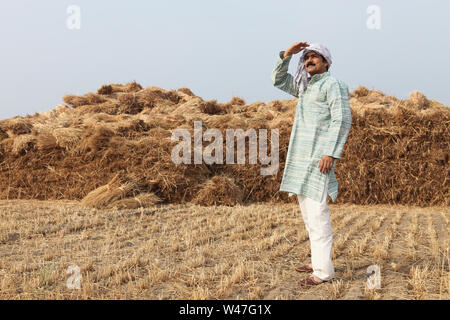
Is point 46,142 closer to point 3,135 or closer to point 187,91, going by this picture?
point 3,135

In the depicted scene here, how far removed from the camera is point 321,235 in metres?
3.14

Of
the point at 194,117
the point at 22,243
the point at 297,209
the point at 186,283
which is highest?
A: the point at 194,117

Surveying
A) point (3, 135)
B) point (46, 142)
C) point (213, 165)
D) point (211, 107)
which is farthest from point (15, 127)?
point (213, 165)

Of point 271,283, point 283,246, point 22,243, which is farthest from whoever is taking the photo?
point 22,243

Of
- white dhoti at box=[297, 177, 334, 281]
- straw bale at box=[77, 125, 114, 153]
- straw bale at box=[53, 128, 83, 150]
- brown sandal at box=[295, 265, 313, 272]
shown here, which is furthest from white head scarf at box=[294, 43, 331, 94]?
straw bale at box=[53, 128, 83, 150]

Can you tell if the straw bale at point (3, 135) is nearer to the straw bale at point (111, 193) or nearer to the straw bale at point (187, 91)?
the straw bale at point (111, 193)

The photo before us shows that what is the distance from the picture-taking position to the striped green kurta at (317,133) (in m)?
3.11

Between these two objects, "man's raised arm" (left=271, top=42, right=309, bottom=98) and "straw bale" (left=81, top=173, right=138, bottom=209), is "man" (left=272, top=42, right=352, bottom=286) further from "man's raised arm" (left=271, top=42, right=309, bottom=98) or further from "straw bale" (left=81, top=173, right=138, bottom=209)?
"straw bale" (left=81, top=173, right=138, bottom=209)

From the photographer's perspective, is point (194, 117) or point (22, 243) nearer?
point (22, 243)

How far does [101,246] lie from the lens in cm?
467

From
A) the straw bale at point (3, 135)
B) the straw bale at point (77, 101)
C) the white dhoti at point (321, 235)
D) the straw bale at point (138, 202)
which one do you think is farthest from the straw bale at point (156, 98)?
the white dhoti at point (321, 235)
